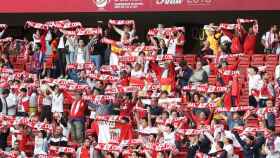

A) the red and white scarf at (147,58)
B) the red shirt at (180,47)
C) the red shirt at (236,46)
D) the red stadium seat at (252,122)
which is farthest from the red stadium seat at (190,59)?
the red stadium seat at (252,122)

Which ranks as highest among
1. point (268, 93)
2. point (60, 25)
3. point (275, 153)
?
point (60, 25)

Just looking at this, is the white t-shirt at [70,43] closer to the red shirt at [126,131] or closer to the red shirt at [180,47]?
the red shirt at [180,47]

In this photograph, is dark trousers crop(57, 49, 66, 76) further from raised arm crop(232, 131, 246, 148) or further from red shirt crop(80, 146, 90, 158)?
raised arm crop(232, 131, 246, 148)

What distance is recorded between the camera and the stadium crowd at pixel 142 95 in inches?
863

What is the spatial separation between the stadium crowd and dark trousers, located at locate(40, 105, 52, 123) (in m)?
0.03

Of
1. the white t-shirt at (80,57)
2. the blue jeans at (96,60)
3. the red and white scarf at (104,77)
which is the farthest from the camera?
the blue jeans at (96,60)

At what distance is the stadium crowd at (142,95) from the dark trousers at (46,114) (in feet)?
0.09

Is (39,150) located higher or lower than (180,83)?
A: lower

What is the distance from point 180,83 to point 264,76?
2450mm

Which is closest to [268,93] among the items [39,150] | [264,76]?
[264,76]

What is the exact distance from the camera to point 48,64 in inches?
1060

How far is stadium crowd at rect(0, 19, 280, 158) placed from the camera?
2192 cm

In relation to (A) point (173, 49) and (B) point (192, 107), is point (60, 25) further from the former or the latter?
(B) point (192, 107)

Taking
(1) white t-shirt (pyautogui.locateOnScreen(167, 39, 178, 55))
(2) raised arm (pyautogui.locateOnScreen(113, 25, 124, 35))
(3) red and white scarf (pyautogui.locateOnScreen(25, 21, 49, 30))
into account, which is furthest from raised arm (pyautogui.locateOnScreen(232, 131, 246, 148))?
(3) red and white scarf (pyautogui.locateOnScreen(25, 21, 49, 30))
